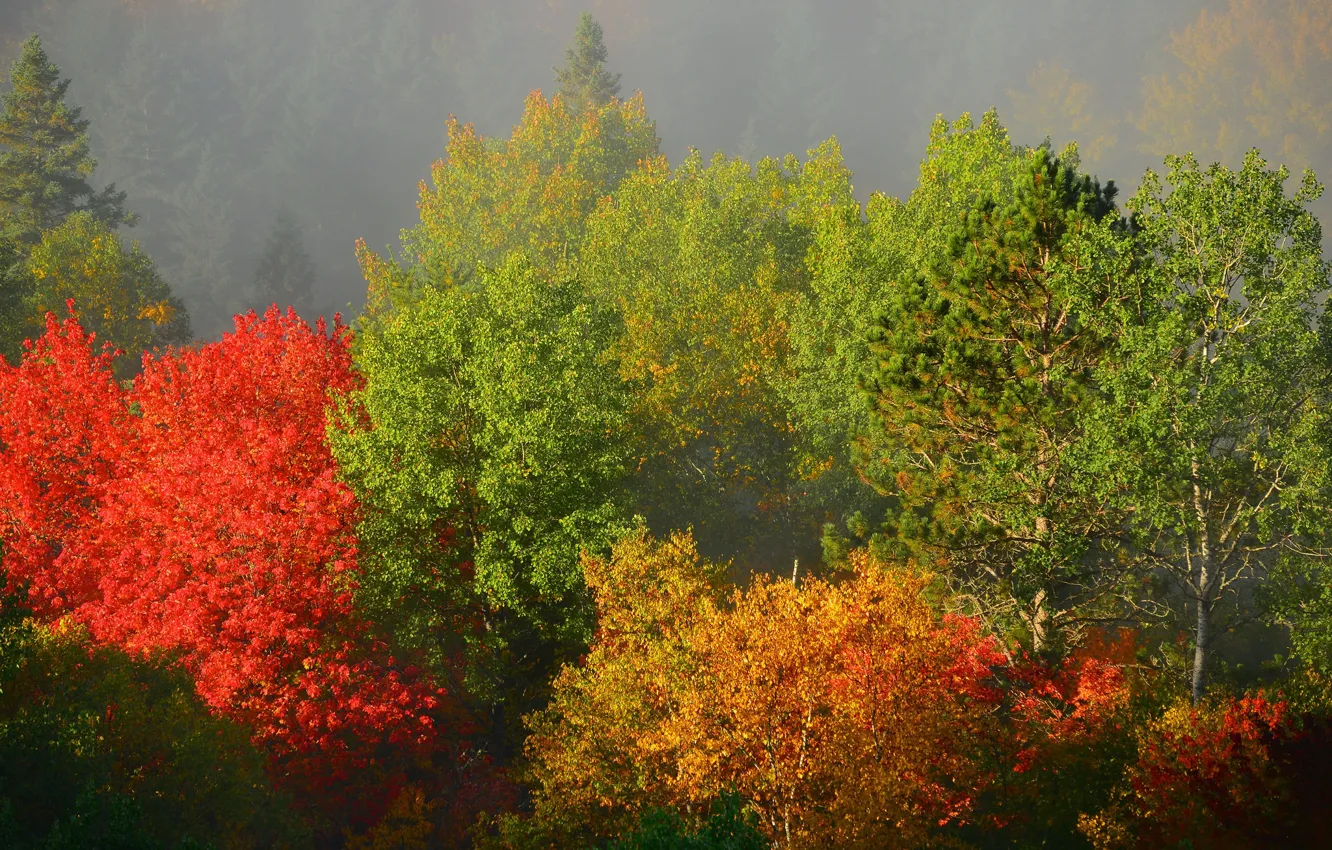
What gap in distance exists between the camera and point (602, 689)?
24734 mm

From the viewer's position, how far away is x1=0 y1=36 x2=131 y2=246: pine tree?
70562 mm

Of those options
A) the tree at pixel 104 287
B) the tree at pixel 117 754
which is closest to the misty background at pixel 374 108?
the tree at pixel 104 287

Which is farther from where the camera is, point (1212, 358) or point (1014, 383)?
point (1014, 383)

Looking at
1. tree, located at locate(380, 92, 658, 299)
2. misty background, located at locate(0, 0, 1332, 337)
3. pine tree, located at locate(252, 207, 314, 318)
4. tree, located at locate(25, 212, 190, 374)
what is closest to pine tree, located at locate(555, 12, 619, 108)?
tree, located at locate(380, 92, 658, 299)

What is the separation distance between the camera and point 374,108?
15725 cm

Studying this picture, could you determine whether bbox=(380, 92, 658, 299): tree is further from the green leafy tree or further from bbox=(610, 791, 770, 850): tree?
bbox=(610, 791, 770, 850): tree

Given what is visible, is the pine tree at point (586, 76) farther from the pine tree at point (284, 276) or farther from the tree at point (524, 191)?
the pine tree at point (284, 276)

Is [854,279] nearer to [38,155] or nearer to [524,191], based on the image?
[524,191]

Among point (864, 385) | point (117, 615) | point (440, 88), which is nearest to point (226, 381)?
point (117, 615)

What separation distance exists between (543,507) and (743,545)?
23.8 m

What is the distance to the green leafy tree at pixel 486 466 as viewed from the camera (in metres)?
28.4

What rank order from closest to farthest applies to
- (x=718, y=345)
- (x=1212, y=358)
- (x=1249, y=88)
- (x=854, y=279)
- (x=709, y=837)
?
(x=709, y=837), (x=1212, y=358), (x=854, y=279), (x=718, y=345), (x=1249, y=88)

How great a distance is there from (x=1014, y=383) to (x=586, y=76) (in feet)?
315

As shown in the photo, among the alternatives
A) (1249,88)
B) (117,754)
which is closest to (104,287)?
(117,754)
